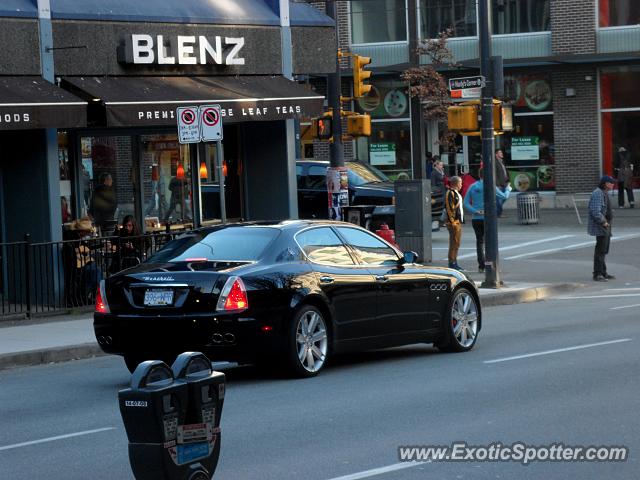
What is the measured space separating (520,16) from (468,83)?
63.9ft

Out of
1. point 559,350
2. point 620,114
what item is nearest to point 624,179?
point 620,114

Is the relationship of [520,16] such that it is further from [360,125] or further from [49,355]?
[49,355]

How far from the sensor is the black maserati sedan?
36.9 feet

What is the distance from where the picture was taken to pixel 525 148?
39.4 metres

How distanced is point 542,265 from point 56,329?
38.7 ft

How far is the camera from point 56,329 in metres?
16.1

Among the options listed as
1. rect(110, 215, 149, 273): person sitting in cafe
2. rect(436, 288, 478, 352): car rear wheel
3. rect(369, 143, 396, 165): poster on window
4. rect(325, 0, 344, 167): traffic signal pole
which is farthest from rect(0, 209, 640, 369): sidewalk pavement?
rect(369, 143, 396, 165): poster on window

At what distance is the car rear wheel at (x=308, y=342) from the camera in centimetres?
1155

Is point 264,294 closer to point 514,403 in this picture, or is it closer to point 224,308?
point 224,308

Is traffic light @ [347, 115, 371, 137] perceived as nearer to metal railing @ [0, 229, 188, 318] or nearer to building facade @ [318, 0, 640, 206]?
metal railing @ [0, 229, 188, 318]

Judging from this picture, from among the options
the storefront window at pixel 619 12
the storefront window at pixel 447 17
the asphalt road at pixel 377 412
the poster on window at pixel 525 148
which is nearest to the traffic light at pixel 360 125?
the asphalt road at pixel 377 412

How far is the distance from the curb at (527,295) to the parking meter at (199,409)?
14.5m

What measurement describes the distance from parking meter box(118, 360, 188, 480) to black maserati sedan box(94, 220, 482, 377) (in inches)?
244

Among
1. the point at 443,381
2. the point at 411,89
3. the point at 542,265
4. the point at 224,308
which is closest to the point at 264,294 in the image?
the point at 224,308
